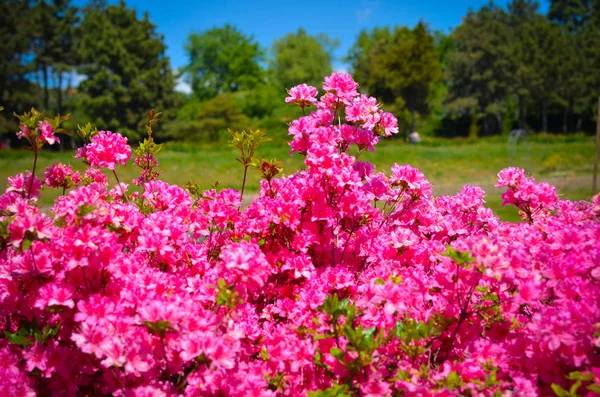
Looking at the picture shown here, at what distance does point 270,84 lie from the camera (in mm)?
51438

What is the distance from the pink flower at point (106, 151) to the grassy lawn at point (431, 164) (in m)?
11.9

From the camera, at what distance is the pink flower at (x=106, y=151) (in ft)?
8.33

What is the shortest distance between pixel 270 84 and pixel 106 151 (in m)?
50.3

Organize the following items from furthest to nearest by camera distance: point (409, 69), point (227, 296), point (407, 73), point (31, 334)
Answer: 1. point (407, 73)
2. point (409, 69)
3. point (31, 334)
4. point (227, 296)

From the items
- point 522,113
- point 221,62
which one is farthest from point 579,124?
point 221,62

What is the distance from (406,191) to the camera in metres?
2.56

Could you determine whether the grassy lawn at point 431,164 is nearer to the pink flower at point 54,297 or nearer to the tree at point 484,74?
the pink flower at point 54,297

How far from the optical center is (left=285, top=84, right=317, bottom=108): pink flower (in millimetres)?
2621

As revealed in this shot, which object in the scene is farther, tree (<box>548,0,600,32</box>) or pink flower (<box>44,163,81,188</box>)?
tree (<box>548,0,600,32</box>)

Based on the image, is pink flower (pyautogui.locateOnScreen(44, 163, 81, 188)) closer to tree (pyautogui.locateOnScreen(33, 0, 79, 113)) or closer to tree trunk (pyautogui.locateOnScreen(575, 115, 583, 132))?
tree (pyautogui.locateOnScreen(33, 0, 79, 113))

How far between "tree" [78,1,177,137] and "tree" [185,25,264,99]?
15.0m

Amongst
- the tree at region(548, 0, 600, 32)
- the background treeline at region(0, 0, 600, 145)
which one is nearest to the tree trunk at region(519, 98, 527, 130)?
the background treeline at region(0, 0, 600, 145)

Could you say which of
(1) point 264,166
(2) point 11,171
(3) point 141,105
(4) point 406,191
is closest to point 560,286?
(4) point 406,191

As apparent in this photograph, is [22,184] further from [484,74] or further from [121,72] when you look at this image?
[484,74]
